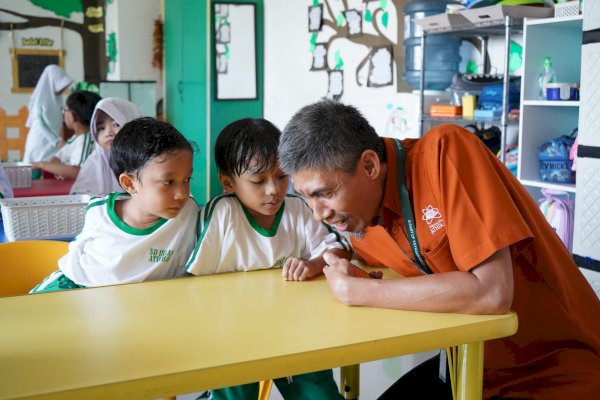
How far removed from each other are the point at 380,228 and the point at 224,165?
544mm

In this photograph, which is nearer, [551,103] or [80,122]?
[551,103]

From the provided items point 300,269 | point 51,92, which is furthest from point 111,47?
point 300,269

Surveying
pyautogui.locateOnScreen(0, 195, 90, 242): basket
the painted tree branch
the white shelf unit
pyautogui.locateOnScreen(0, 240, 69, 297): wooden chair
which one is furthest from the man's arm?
the painted tree branch

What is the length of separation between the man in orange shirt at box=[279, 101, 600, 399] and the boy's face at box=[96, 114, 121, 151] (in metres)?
2.32

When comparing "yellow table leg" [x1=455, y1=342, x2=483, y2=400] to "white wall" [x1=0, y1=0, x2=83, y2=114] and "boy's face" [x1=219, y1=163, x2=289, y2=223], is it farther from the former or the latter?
"white wall" [x1=0, y1=0, x2=83, y2=114]

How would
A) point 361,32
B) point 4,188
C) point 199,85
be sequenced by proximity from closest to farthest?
1. point 4,188
2. point 361,32
3. point 199,85

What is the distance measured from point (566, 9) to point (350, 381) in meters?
2.32

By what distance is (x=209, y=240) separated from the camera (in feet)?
6.28

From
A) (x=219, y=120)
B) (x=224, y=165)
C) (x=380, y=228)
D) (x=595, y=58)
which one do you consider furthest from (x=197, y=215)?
(x=219, y=120)

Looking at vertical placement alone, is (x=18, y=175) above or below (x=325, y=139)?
below

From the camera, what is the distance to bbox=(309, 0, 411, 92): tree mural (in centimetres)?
527

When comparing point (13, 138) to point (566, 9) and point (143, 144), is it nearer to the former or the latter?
point (566, 9)

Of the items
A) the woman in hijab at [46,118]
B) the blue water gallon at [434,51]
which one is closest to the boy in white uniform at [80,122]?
the woman in hijab at [46,118]

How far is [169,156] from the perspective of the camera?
1.95 m
